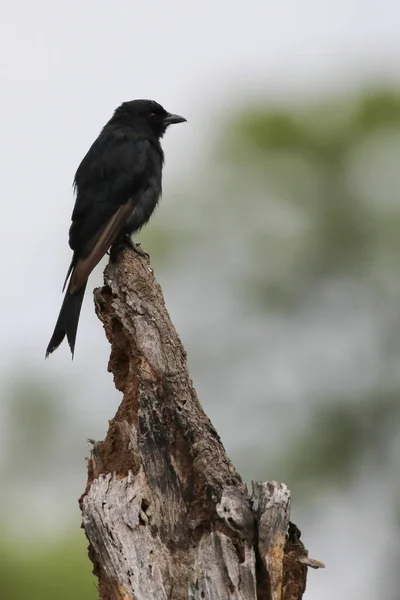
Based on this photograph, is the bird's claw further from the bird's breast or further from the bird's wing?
the bird's breast

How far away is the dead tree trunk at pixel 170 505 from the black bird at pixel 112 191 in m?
1.92

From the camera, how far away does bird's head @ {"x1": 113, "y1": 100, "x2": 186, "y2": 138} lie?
10305mm

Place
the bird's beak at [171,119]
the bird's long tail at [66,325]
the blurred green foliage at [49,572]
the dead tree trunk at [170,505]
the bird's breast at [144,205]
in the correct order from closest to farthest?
the dead tree trunk at [170,505] < the bird's long tail at [66,325] < the bird's breast at [144,205] < the bird's beak at [171,119] < the blurred green foliage at [49,572]

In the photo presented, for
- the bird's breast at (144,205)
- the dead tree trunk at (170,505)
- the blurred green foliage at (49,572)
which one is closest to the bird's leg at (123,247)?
the bird's breast at (144,205)

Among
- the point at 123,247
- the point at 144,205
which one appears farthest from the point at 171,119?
the point at 123,247

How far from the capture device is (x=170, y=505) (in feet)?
19.2

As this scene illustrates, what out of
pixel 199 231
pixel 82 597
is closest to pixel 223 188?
pixel 199 231

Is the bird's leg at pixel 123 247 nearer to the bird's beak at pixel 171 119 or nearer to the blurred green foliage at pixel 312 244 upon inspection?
the bird's beak at pixel 171 119

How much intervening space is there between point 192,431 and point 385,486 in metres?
12.6

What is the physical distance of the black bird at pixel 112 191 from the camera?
8.50 meters

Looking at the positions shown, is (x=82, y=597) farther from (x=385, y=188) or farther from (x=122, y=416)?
(x=385, y=188)

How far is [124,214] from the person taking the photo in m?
9.05

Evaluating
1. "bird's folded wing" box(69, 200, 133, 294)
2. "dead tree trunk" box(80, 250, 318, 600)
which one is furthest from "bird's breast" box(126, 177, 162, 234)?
"dead tree trunk" box(80, 250, 318, 600)

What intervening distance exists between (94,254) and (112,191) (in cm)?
87
